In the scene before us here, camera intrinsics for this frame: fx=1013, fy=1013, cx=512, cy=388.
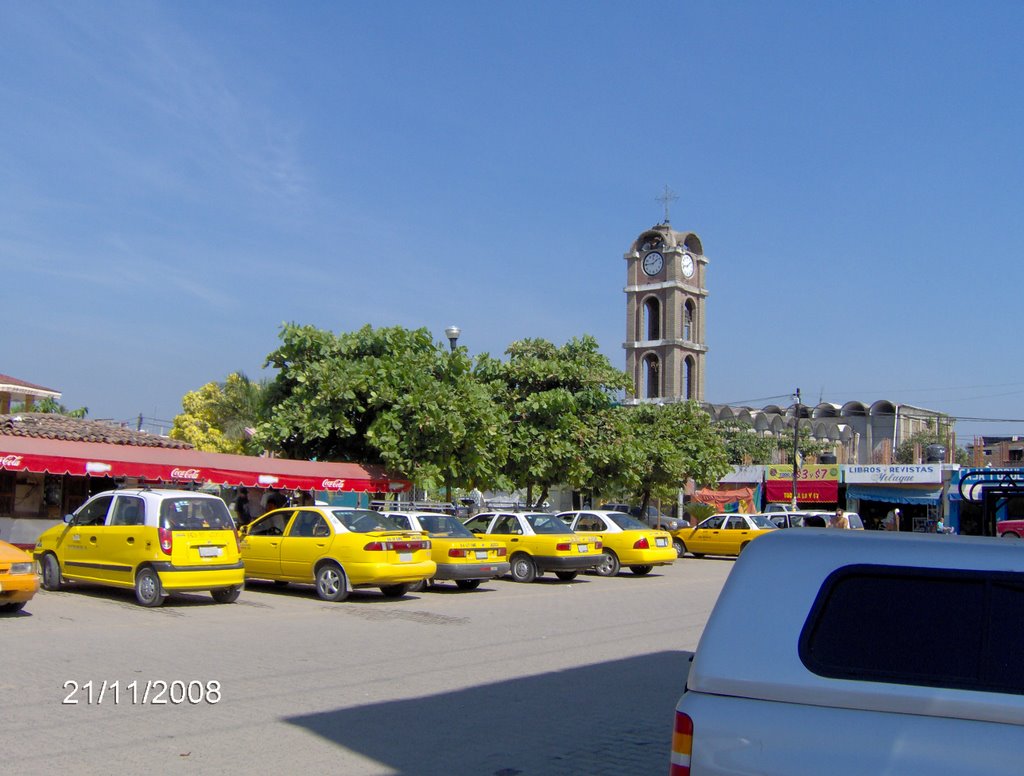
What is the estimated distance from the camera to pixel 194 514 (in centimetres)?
1571

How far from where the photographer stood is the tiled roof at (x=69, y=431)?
24719 millimetres

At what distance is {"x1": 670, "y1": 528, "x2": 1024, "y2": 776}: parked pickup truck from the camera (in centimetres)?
344

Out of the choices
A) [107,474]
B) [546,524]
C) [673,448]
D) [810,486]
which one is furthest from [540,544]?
[810,486]

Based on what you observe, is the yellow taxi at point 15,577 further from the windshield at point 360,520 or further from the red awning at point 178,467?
the red awning at point 178,467

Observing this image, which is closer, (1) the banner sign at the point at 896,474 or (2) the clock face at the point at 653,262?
(1) the banner sign at the point at 896,474

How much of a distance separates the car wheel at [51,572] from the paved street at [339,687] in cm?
77

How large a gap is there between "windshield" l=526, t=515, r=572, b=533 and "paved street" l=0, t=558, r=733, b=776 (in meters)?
5.30

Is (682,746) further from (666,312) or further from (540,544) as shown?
(666,312)

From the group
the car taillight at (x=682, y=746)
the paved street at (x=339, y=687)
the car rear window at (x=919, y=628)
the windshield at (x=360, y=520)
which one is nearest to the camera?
the car rear window at (x=919, y=628)

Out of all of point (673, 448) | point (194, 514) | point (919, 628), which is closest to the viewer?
point (919, 628)

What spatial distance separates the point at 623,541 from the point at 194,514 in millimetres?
11091

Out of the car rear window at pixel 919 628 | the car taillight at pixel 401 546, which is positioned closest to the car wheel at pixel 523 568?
the car taillight at pixel 401 546

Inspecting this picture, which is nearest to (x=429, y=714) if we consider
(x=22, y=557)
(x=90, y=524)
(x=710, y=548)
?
(x=22, y=557)

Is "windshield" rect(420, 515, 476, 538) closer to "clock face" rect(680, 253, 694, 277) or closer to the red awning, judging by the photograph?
the red awning
